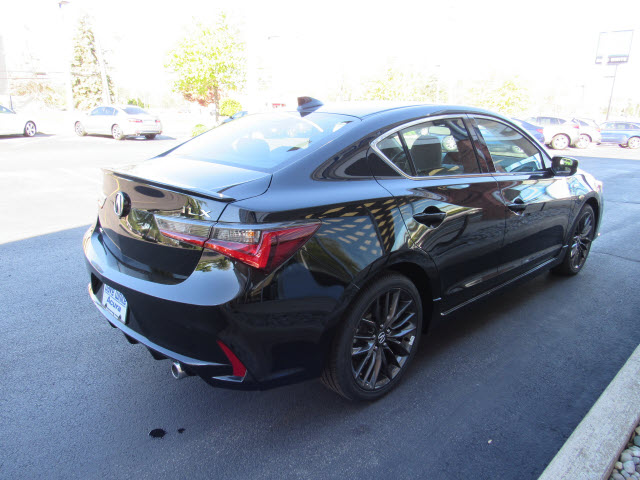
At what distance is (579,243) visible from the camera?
466cm

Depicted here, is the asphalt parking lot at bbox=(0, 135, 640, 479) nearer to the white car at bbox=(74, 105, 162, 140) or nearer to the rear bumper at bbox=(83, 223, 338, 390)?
the rear bumper at bbox=(83, 223, 338, 390)

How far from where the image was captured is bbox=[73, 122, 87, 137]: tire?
23203 mm

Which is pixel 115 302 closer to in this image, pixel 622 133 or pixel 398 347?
pixel 398 347

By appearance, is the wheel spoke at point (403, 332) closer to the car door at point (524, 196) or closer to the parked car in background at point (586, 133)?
the car door at point (524, 196)

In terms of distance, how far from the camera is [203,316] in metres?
2.04

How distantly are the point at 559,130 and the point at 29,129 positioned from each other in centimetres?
2506

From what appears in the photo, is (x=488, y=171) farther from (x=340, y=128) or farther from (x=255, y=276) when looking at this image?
(x=255, y=276)

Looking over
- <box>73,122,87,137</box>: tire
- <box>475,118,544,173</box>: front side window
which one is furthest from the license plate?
<box>73,122,87,137</box>: tire

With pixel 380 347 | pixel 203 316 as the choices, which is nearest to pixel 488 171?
A: pixel 380 347

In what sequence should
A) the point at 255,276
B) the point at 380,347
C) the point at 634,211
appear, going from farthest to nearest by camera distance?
1. the point at 634,211
2. the point at 380,347
3. the point at 255,276

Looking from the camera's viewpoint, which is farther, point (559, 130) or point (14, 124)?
point (559, 130)

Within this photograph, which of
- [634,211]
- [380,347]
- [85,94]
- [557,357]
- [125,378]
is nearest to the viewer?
[380,347]

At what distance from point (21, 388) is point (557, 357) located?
3477mm

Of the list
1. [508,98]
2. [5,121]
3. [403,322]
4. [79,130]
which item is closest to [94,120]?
[79,130]
